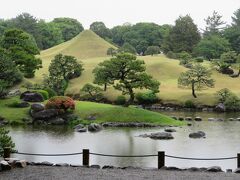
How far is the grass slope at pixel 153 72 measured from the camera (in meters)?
63.0

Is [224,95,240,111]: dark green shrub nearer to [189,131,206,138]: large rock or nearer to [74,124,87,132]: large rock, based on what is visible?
[189,131,206,138]: large rock

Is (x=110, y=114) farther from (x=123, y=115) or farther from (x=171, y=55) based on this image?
(x=171, y=55)

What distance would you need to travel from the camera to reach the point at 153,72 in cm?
7856

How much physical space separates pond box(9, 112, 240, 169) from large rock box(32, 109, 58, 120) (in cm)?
307

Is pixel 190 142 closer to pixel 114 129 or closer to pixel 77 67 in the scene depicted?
pixel 114 129

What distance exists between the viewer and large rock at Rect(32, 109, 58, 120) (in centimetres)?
4370

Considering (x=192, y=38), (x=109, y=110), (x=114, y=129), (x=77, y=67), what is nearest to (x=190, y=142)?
(x=114, y=129)

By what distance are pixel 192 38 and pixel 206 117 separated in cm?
5289

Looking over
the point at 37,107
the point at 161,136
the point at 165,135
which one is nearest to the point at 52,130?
the point at 37,107

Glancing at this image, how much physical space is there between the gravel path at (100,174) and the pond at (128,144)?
21.8ft

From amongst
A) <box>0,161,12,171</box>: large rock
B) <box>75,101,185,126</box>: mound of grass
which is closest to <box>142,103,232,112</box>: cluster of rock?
<box>75,101,185,126</box>: mound of grass

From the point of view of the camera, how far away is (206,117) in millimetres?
50625

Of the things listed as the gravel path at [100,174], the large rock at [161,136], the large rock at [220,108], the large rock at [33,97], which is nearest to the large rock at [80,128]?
the large rock at [161,136]

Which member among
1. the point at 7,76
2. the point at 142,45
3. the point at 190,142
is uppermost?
the point at 142,45
